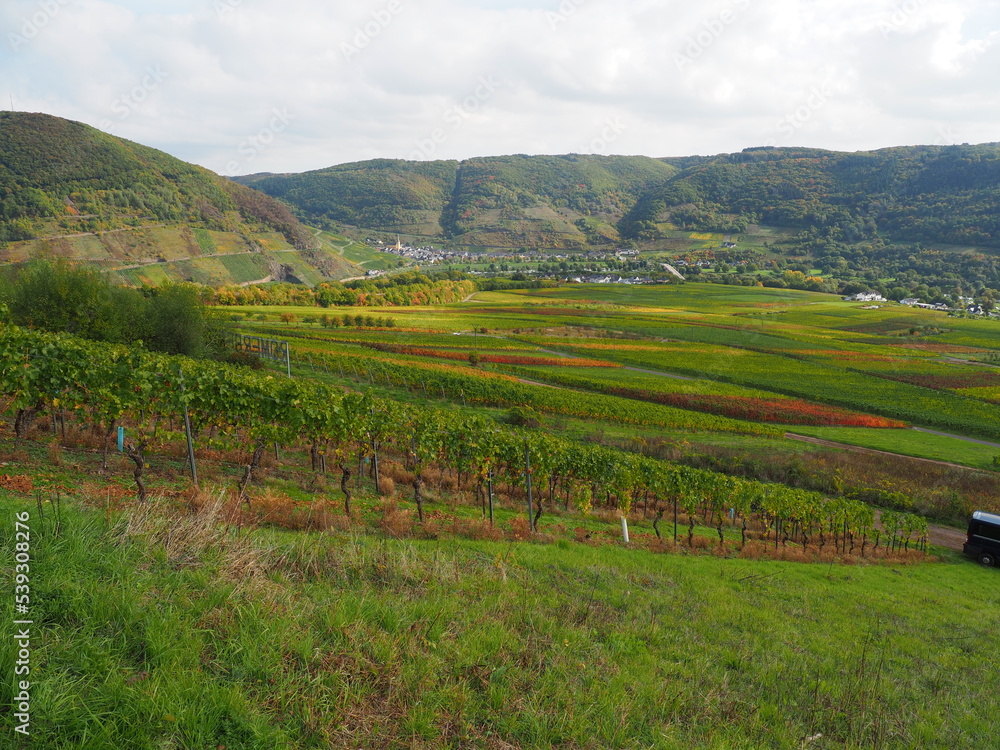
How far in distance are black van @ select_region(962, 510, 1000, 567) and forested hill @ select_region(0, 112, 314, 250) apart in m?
160

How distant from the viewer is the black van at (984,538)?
23688 millimetres

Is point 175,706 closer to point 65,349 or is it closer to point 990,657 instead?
point 65,349

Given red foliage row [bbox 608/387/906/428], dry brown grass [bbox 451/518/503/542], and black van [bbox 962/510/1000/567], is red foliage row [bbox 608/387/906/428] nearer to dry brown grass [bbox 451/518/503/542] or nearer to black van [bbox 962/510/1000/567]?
black van [bbox 962/510/1000/567]

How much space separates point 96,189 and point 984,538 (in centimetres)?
18779

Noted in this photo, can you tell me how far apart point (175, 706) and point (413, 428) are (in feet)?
Answer: 48.6

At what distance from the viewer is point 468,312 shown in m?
107

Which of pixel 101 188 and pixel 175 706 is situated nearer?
pixel 175 706

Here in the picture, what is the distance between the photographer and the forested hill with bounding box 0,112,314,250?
413ft

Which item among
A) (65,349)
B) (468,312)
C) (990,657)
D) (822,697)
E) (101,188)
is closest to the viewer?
(822,697)

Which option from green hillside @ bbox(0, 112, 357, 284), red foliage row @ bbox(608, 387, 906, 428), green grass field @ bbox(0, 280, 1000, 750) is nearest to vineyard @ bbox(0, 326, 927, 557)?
green grass field @ bbox(0, 280, 1000, 750)

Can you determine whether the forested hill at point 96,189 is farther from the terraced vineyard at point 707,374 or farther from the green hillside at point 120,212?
the terraced vineyard at point 707,374

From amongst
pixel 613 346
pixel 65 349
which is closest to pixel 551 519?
pixel 65 349

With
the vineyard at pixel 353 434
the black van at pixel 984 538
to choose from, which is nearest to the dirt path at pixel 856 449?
the vineyard at pixel 353 434

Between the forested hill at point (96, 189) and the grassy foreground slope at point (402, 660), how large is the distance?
501 ft
